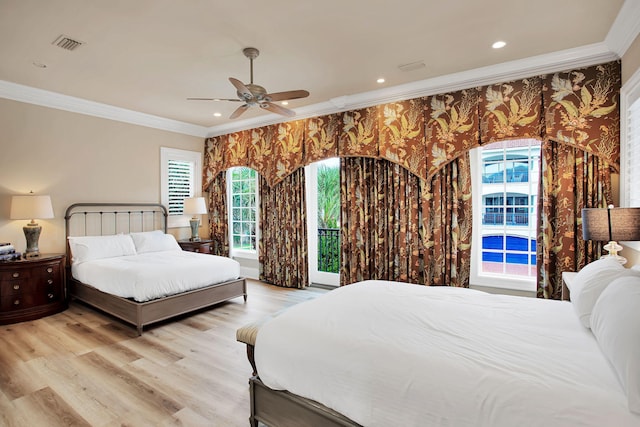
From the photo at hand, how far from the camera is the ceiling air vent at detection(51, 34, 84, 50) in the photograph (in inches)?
113

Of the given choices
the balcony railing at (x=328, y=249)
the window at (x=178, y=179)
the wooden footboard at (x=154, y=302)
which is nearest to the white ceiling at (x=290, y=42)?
the window at (x=178, y=179)

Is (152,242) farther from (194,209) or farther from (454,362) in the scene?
(454,362)

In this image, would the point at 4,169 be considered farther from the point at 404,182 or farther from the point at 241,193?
the point at 404,182

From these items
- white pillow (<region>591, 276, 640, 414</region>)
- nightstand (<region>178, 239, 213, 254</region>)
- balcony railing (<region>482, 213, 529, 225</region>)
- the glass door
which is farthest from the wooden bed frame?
nightstand (<region>178, 239, 213, 254</region>)

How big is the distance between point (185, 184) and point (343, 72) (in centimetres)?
393

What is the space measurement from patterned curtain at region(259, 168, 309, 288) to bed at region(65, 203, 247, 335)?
37.7 inches

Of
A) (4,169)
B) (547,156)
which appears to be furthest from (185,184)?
(547,156)

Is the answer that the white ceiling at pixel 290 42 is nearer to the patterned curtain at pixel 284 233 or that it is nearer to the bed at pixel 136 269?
the patterned curtain at pixel 284 233

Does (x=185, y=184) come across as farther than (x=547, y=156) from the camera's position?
Yes

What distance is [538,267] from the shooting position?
3477mm

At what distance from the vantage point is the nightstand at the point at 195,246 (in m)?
5.60

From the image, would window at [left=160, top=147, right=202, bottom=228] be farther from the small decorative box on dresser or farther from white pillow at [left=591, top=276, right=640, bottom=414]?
white pillow at [left=591, top=276, right=640, bottom=414]

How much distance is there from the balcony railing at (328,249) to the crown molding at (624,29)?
391cm

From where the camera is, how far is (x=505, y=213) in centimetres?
Result: 384
